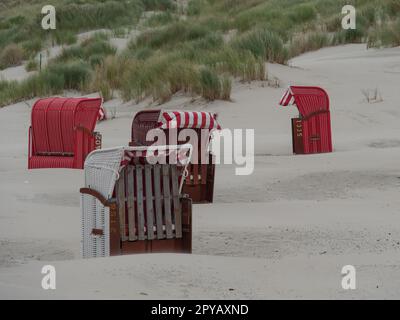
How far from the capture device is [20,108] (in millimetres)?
23625

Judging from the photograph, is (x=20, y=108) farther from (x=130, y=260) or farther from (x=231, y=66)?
(x=130, y=260)

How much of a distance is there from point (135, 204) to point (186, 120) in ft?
11.8

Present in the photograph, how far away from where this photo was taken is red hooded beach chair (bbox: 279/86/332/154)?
1551cm

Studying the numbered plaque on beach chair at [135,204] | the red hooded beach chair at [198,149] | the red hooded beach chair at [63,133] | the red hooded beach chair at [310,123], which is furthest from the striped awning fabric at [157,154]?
the red hooded beach chair at [310,123]

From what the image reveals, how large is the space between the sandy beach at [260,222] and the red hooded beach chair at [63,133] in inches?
13.2

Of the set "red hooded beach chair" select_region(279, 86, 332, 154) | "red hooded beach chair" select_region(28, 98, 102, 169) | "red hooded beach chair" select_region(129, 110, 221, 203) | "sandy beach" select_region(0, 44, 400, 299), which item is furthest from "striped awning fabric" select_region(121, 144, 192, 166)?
"red hooded beach chair" select_region(279, 86, 332, 154)

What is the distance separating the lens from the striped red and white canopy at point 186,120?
11.2 m

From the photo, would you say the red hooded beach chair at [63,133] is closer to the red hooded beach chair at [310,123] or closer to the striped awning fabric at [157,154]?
the red hooded beach chair at [310,123]

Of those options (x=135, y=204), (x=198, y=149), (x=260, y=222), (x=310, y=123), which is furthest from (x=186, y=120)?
(x=310, y=123)

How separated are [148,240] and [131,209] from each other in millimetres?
274

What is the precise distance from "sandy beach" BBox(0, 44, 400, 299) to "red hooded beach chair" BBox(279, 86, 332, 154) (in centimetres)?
30

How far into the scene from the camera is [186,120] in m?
11.3

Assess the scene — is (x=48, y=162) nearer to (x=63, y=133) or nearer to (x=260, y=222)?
(x=63, y=133)

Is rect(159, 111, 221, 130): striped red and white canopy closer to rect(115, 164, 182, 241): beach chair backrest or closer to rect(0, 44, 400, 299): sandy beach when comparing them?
rect(0, 44, 400, 299): sandy beach
